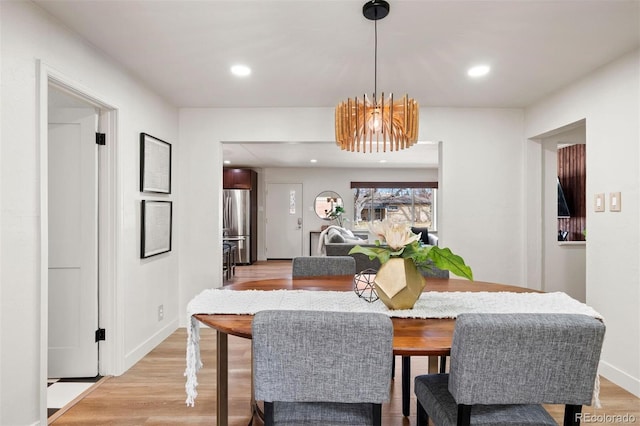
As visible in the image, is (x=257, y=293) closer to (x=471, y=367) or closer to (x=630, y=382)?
(x=471, y=367)

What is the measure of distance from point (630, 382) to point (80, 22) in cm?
411

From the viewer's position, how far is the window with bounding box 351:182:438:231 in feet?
29.6

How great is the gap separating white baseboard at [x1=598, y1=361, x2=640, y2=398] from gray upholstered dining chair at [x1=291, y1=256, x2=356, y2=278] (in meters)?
1.98

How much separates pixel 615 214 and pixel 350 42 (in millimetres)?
2177

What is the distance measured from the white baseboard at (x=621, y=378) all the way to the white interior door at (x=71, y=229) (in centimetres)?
372

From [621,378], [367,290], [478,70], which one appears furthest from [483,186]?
[367,290]

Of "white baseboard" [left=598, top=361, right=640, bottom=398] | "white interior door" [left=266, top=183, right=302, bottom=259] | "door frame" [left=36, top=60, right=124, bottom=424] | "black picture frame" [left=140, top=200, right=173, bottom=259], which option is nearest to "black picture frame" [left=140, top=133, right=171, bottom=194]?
"black picture frame" [left=140, top=200, right=173, bottom=259]

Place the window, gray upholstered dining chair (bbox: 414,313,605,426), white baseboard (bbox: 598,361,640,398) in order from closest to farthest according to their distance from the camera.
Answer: gray upholstered dining chair (bbox: 414,313,605,426), white baseboard (bbox: 598,361,640,398), the window

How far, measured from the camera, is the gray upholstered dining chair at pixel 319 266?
261 cm

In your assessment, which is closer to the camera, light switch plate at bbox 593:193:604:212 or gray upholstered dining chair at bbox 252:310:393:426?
gray upholstered dining chair at bbox 252:310:393:426

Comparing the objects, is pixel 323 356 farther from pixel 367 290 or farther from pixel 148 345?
pixel 148 345

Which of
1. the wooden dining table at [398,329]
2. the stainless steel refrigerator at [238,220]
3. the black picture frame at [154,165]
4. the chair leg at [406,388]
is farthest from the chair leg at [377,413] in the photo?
the stainless steel refrigerator at [238,220]

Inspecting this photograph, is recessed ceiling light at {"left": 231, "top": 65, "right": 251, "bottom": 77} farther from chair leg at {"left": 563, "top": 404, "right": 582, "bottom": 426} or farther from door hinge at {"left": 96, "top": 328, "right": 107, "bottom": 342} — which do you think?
chair leg at {"left": 563, "top": 404, "right": 582, "bottom": 426}

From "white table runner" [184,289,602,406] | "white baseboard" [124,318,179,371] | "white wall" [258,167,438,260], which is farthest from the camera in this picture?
"white wall" [258,167,438,260]
